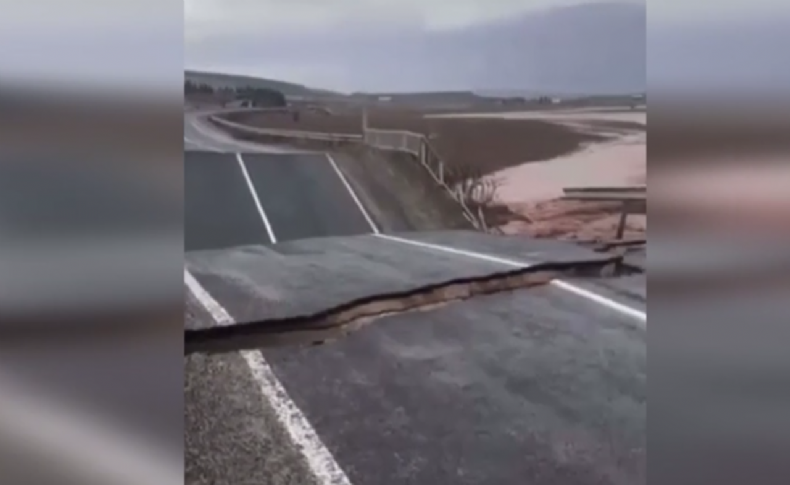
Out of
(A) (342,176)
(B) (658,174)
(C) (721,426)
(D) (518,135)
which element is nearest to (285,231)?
(A) (342,176)

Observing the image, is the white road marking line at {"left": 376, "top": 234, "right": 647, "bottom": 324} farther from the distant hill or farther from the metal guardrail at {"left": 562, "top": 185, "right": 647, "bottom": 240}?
the distant hill

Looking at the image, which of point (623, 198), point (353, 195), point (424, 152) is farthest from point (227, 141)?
point (623, 198)

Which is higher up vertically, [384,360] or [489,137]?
[489,137]

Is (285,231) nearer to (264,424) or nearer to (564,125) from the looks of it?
(264,424)

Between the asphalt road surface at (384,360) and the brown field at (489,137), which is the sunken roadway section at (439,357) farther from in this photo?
the brown field at (489,137)

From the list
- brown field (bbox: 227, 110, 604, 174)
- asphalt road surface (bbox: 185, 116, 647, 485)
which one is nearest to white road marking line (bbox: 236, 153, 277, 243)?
asphalt road surface (bbox: 185, 116, 647, 485)

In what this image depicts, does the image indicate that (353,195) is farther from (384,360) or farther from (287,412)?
(287,412)

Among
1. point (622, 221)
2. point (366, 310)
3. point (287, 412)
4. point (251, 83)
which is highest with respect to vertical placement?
point (251, 83)

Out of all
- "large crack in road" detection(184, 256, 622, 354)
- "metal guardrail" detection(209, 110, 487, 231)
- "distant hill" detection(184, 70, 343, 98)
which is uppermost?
"distant hill" detection(184, 70, 343, 98)
